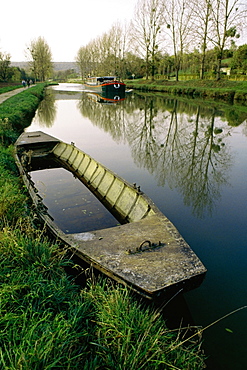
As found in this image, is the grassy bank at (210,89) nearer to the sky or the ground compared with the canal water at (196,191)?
nearer to the sky

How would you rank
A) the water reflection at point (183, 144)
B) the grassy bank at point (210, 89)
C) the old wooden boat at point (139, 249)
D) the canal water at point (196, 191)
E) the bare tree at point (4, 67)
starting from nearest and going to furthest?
1. the old wooden boat at point (139, 249)
2. the canal water at point (196, 191)
3. the water reflection at point (183, 144)
4. the grassy bank at point (210, 89)
5. the bare tree at point (4, 67)

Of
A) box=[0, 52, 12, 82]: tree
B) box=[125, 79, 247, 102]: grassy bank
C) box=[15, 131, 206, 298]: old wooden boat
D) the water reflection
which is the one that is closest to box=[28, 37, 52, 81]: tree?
box=[0, 52, 12, 82]: tree

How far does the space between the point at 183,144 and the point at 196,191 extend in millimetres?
6228

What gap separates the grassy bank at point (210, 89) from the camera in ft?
106

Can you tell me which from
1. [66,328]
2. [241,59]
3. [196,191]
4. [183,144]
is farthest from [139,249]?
[241,59]

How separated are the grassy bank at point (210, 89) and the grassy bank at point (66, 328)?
110ft

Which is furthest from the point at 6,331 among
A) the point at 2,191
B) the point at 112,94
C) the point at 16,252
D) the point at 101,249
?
the point at 112,94

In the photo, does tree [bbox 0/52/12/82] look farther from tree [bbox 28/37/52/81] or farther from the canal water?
the canal water

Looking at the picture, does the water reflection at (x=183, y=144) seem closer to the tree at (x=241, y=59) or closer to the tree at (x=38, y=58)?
the tree at (x=241, y=59)

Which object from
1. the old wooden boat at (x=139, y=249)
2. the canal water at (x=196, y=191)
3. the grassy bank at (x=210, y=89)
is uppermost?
the grassy bank at (x=210, y=89)

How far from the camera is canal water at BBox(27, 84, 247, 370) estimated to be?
4.26 metres

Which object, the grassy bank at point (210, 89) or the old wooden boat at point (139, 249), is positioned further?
the grassy bank at point (210, 89)

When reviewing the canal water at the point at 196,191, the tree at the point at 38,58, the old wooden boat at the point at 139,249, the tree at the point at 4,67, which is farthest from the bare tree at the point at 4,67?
the old wooden boat at the point at 139,249

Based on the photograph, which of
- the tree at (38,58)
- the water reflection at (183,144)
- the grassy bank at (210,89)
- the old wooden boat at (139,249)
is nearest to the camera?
the old wooden boat at (139,249)
